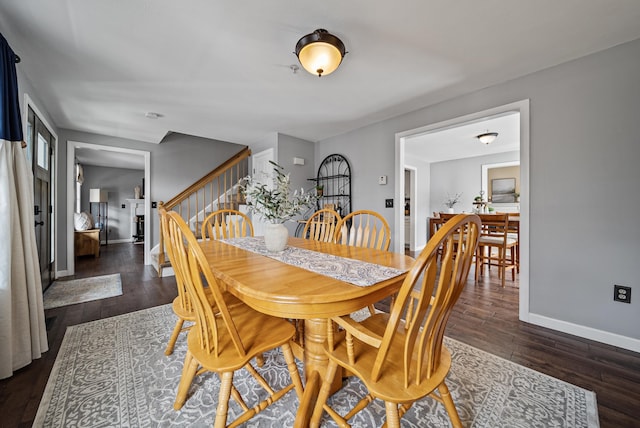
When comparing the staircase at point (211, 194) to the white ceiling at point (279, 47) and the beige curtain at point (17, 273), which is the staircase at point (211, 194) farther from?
the beige curtain at point (17, 273)

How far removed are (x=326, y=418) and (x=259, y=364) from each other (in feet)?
1.93

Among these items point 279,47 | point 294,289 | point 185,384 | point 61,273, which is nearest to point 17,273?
point 185,384

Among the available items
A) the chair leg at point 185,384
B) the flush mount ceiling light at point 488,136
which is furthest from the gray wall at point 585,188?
the chair leg at point 185,384

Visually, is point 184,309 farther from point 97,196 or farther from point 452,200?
point 97,196

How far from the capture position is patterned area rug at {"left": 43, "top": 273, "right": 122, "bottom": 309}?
2703mm

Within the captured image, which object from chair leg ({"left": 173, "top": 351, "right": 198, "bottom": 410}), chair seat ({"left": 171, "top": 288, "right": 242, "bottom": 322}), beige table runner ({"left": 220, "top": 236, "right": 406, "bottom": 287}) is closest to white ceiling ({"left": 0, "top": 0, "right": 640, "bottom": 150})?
beige table runner ({"left": 220, "top": 236, "right": 406, "bottom": 287})

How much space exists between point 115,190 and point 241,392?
8.04 m

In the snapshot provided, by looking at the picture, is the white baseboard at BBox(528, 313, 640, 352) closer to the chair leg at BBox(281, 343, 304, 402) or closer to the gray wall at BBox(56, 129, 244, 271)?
the chair leg at BBox(281, 343, 304, 402)

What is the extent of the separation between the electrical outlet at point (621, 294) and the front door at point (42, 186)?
5.00m

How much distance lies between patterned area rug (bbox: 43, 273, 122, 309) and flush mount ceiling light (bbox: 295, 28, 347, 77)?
3132 mm

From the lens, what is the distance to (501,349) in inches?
71.9

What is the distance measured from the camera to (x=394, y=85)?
8.16ft

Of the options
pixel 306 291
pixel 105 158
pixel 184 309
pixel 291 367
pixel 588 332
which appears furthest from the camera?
pixel 105 158

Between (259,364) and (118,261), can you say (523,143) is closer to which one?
(259,364)
